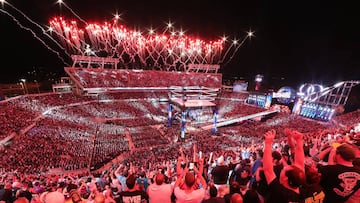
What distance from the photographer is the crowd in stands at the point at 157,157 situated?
9.64ft

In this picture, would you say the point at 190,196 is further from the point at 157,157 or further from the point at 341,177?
the point at 157,157

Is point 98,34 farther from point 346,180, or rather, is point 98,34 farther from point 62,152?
point 346,180

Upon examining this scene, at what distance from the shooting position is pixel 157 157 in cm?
1565

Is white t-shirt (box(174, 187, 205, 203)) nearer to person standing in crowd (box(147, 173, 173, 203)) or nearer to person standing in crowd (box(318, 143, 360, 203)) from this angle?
person standing in crowd (box(147, 173, 173, 203))

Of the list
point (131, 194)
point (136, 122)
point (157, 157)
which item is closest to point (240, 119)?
point (136, 122)

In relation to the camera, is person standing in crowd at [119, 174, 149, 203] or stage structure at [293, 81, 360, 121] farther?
stage structure at [293, 81, 360, 121]

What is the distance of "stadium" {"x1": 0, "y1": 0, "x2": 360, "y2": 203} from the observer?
1253 cm

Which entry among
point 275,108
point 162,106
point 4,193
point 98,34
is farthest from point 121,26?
point 4,193

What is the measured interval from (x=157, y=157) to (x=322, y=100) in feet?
100

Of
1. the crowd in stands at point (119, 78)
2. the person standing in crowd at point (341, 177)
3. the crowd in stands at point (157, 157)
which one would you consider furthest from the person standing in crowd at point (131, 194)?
the crowd in stands at point (119, 78)

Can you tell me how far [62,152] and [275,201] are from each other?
59.2ft

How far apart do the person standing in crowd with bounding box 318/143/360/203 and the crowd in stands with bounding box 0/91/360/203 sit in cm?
1

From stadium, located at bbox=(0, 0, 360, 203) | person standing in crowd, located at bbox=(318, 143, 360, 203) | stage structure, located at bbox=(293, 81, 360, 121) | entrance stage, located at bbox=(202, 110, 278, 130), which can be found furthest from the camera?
entrance stage, located at bbox=(202, 110, 278, 130)

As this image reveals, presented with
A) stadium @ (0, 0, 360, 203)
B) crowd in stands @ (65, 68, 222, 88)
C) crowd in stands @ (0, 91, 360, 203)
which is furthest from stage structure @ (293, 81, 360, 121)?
crowd in stands @ (65, 68, 222, 88)
